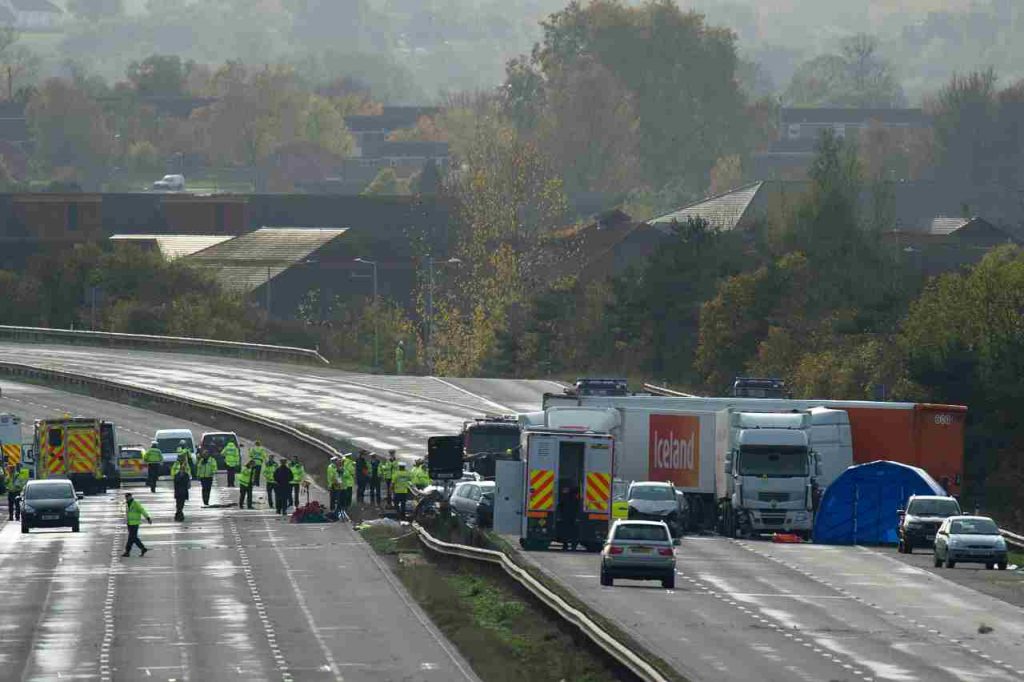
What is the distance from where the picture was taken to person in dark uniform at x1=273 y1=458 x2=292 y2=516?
2564 inches

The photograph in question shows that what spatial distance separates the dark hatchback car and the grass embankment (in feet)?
32.5

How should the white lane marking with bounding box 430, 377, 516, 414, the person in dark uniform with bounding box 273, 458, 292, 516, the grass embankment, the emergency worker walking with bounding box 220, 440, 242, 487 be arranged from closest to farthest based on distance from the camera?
the grass embankment → the person in dark uniform with bounding box 273, 458, 292, 516 → the emergency worker walking with bounding box 220, 440, 242, 487 → the white lane marking with bounding box 430, 377, 516, 414

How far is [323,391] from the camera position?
10400 centimetres

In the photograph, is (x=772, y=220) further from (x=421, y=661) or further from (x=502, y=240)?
(x=421, y=661)

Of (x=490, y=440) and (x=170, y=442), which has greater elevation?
(x=490, y=440)

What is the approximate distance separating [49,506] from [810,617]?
25.0 metres

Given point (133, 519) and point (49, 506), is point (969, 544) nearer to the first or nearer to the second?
point (133, 519)

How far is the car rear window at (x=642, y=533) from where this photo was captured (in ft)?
157

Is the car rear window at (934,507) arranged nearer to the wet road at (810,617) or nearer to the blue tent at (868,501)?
the wet road at (810,617)

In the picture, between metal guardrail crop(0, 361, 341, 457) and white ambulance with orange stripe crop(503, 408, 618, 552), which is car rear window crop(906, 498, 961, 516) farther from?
metal guardrail crop(0, 361, 341, 457)

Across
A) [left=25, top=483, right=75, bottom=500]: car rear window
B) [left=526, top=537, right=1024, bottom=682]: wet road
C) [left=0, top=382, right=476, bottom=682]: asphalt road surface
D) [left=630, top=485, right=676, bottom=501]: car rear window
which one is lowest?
[left=0, top=382, right=476, bottom=682]: asphalt road surface

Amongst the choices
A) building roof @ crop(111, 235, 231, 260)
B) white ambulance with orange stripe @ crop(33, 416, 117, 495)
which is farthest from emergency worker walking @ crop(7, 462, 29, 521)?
building roof @ crop(111, 235, 231, 260)

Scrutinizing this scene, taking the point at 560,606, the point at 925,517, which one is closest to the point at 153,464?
the point at 925,517

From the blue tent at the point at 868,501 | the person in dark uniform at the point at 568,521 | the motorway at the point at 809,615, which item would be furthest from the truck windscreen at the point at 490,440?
the person in dark uniform at the point at 568,521
